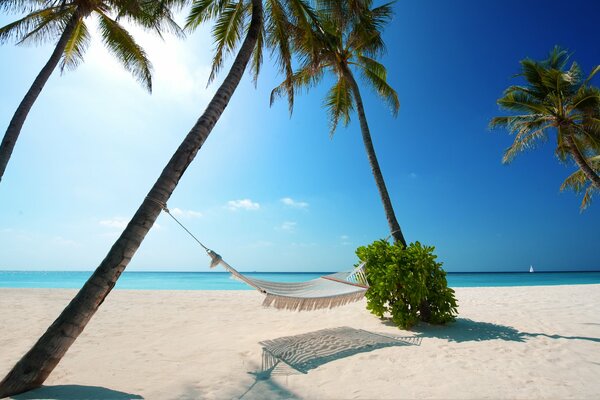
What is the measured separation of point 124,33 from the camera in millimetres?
5773

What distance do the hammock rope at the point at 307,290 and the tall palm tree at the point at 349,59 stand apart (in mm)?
1265

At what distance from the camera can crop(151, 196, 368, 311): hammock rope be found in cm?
311

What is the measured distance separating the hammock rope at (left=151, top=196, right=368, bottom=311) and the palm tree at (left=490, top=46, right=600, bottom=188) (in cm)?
706

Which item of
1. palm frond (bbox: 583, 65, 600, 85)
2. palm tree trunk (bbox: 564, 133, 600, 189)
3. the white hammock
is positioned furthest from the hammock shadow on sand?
palm frond (bbox: 583, 65, 600, 85)

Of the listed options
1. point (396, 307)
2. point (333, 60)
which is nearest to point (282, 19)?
point (333, 60)

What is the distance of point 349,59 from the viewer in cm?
671

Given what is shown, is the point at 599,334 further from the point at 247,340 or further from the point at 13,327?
the point at 13,327

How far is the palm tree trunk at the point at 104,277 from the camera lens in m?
2.02

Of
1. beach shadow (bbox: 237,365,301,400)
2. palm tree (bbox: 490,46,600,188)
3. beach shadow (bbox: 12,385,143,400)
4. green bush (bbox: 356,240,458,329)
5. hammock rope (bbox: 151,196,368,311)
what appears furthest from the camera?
palm tree (bbox: 490,46,600,188)

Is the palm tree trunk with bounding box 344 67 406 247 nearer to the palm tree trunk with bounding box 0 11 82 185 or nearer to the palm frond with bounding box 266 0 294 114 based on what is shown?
the palm frond with bounding box 266 0 294 114

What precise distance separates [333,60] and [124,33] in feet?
12.8

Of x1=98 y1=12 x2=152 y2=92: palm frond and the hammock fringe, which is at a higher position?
x1=98 y1=12 x2=152 y2=92: palm frond

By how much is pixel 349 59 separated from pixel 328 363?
596 centimetres

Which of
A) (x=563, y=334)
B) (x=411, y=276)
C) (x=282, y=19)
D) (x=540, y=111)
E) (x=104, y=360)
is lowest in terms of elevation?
(x=104, y=360)
